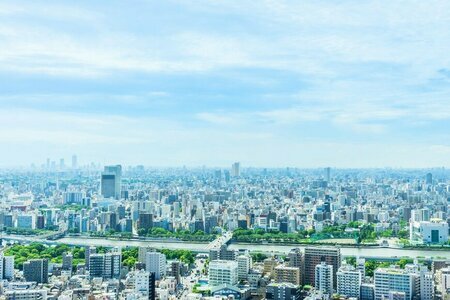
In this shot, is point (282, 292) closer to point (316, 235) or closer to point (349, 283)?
point (349, 283)

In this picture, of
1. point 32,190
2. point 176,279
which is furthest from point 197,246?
point 32,190

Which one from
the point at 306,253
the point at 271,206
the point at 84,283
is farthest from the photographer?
the point at 271,206

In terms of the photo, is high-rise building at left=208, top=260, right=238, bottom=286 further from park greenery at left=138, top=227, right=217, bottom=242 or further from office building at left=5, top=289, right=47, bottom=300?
park greenery at left=138, top=227, right=217, bottom=242

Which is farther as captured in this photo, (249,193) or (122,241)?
(249,193)

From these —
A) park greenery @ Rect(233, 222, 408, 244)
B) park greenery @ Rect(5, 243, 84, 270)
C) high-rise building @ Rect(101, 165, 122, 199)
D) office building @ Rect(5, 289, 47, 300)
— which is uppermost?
high-rise building @ Rect(101, 165, 122, 199)

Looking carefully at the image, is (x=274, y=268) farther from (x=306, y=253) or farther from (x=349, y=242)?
(x=349, y=242)

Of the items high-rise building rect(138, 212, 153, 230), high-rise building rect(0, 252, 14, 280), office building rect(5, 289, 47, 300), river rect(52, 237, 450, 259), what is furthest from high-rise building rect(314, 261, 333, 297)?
high-rise building rect(138, 212, 153, 230)

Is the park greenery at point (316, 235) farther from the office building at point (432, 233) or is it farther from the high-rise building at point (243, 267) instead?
the high-rise building at point (243, 267)
